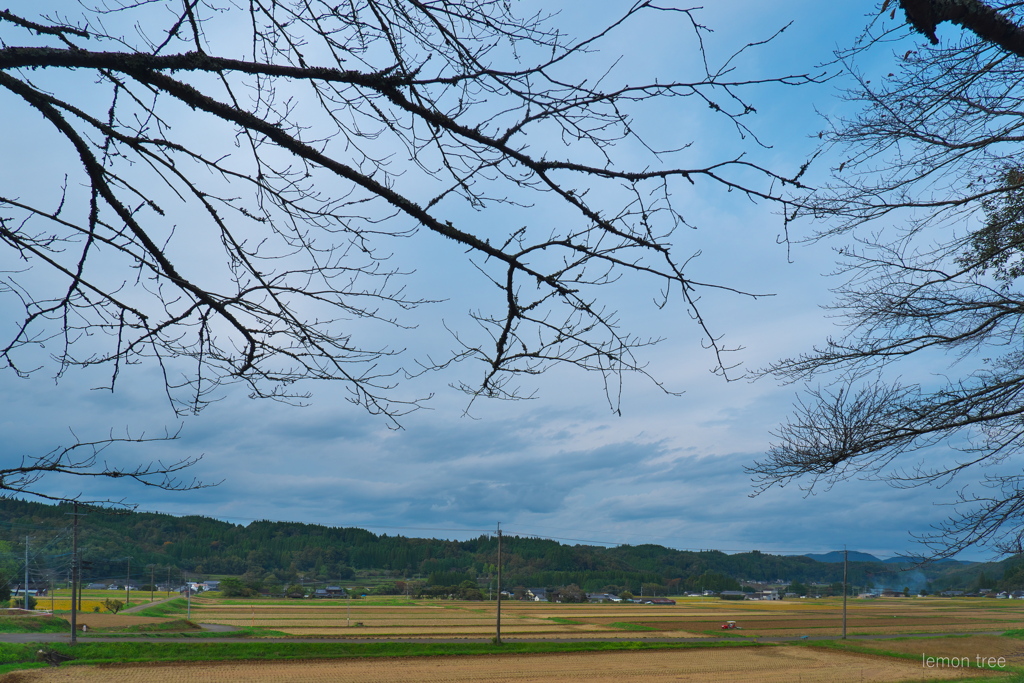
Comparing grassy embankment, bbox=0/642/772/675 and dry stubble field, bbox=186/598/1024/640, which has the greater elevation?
grassy embankment, bbox=0/642/772/675

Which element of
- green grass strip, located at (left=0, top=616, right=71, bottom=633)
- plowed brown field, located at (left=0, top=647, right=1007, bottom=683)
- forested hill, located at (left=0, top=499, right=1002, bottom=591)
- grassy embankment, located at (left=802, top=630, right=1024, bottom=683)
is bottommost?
forested hill, located at (left=0, top=499, right=1002, bottom=591)

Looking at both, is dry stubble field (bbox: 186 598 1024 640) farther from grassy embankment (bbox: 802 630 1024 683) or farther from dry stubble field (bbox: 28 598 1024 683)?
grassy embankment (bbox: 802 630 1024 683)

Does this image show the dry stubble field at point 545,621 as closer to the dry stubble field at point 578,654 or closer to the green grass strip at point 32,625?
the dry stubble field at point 578,654

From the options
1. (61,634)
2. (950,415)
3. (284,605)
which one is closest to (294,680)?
(61,634)

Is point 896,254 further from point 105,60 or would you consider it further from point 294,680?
point 294,680

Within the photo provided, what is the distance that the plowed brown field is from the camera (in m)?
19.3

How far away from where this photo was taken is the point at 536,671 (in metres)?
22.2

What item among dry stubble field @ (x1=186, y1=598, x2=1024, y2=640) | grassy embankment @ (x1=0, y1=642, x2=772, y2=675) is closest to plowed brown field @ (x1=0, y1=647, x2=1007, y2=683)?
grassy embankment @ (x1=0, y1=642, x2=772, y2=675)

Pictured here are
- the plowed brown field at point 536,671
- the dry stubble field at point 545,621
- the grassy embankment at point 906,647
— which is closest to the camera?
the plowed brown field at point 536,671

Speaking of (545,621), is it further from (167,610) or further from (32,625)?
(32,625)

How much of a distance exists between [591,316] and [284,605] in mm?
67605

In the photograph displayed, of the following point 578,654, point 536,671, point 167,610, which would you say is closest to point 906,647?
point 578,654

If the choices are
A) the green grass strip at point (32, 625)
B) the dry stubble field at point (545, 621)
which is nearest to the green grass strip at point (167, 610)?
the dry stubble field at point (545, 621)

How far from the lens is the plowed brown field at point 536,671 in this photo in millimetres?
19328
